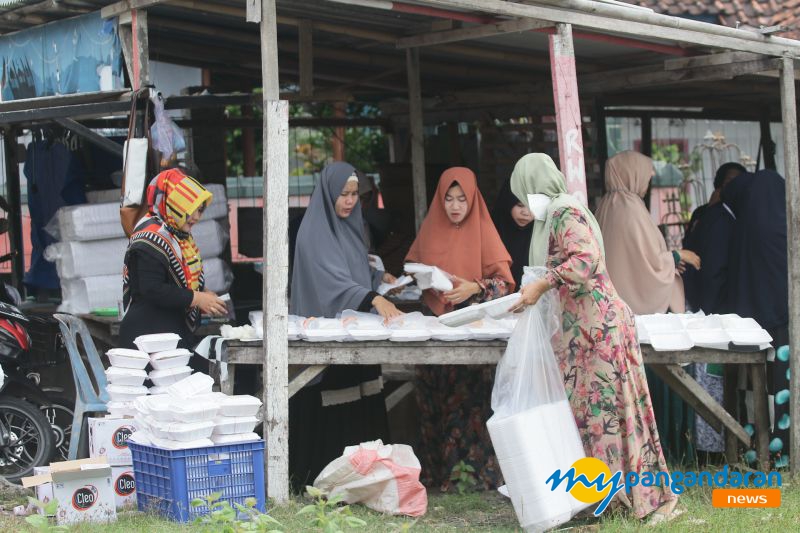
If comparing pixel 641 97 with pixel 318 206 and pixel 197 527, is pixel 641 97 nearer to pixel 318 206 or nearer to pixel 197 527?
pixel 318 206

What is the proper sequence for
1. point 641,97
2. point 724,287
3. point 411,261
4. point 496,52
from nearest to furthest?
point 411,261
point 724,287
point 496,52
point 641,97

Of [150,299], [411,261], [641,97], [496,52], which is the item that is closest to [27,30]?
[150,299]

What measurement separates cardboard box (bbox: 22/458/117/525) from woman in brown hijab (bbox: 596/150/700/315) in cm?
331

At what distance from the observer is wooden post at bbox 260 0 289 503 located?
16.5 ft

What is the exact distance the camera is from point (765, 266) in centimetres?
687

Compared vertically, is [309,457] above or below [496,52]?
below

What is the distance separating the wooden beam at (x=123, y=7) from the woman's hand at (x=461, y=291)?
2.14m

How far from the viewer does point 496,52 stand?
7734 mm

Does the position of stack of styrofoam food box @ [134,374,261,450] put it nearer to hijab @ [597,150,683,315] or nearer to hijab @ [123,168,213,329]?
hijab @ [123,168,213,329]

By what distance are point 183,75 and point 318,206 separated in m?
5.26

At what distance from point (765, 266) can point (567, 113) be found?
1920 millimetres

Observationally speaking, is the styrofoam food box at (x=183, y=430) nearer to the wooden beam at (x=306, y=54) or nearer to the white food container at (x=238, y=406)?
the white food container at (x=238, y=406)

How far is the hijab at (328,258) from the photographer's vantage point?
5652 millimetres

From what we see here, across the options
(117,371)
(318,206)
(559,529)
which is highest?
(318,206)
